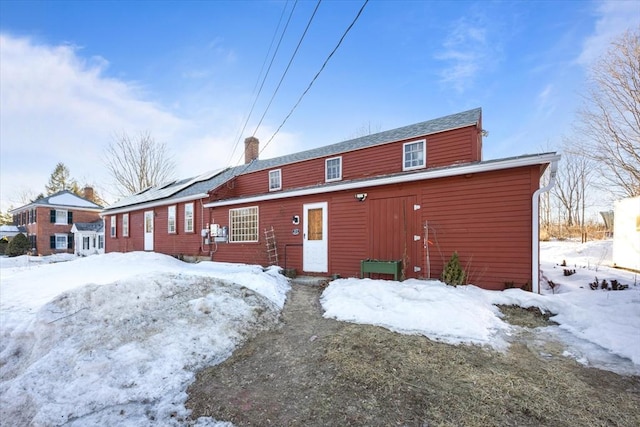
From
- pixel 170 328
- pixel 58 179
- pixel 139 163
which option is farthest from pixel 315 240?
pixel 58 179

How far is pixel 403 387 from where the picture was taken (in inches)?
115

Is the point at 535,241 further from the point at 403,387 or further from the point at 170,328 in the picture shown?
the point at 170,328

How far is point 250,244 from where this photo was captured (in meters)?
12.0

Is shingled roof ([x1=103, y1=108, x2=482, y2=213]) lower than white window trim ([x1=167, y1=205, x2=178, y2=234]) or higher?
higher

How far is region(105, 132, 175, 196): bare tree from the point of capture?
2820cm

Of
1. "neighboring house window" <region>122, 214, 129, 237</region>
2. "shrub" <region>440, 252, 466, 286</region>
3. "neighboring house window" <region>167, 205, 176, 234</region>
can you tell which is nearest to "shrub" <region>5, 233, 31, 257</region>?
"neighboring house window" <region>122, 214, 129, 237</region>

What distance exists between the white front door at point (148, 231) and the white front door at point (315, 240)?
12.1 m

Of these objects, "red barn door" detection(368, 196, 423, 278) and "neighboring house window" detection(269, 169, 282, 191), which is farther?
"neighboring house window" detection(269, 169, 282, 191)

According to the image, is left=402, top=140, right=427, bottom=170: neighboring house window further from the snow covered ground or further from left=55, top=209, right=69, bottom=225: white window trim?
left=55, top=209, right=69, bottom=225: white window trim

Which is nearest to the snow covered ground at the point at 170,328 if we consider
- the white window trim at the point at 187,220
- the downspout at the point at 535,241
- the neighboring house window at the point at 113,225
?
the downspout at the point at 535,241

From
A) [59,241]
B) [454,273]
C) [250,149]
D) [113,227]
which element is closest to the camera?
[454,273]

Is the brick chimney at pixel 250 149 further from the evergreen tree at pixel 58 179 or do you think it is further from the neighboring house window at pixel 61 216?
the evergreen tree at pixel 58 179

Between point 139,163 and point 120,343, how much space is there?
98.5ft

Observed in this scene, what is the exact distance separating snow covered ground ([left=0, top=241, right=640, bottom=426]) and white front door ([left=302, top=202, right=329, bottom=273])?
2422 millimetres
